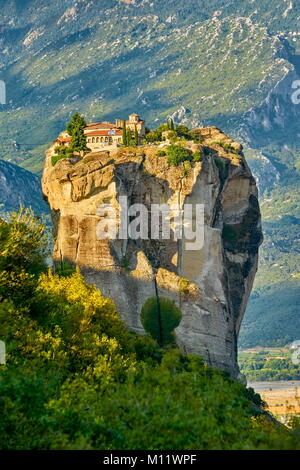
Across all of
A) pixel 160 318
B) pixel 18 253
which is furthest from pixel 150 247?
pixel 18 253

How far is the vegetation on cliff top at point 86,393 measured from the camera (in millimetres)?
53688

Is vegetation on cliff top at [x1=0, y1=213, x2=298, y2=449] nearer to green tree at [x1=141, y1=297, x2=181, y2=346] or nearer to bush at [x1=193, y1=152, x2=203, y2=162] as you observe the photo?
green tree at [x1=141, y1=297, x2=181, y2=346]

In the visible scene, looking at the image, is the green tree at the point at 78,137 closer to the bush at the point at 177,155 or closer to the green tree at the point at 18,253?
the bush at the point at 177,155

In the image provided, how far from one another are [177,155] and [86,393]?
233 ft

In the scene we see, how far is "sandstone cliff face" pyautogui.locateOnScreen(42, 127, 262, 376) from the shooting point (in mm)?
116312

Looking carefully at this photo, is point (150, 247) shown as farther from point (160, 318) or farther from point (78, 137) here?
point (78, 137)

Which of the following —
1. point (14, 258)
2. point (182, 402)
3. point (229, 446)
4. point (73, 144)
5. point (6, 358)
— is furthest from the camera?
point (73, 144)

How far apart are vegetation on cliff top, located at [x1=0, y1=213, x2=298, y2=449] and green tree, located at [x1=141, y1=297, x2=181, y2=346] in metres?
30.2

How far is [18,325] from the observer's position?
7319 cm

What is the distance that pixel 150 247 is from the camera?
4970 inches

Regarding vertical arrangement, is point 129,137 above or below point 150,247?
above

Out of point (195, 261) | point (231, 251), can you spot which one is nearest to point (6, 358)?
point (195, 261)

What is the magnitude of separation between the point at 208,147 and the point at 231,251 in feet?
50.2
